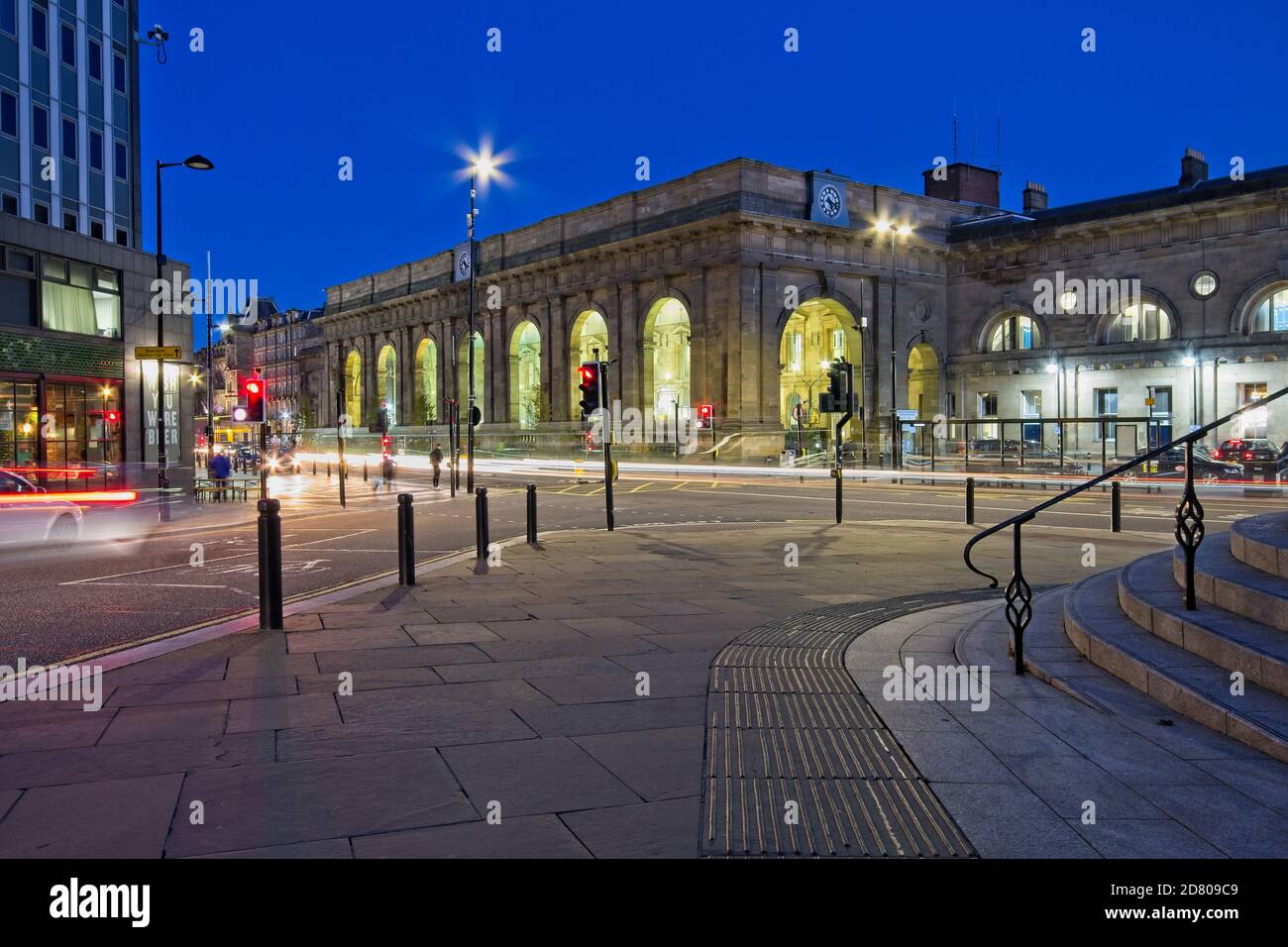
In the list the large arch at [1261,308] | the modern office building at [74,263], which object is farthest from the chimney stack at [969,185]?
the modern office building at [74,263]

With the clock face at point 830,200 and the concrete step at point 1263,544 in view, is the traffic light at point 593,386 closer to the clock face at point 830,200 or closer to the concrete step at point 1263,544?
the concrete step at point 1263,544

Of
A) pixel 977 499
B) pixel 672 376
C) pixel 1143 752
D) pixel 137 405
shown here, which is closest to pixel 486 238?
pixel 672 376

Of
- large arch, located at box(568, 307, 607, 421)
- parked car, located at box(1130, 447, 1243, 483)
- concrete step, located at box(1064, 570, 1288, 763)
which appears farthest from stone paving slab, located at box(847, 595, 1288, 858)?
large arch, located at box(568, 307, 607, 421)

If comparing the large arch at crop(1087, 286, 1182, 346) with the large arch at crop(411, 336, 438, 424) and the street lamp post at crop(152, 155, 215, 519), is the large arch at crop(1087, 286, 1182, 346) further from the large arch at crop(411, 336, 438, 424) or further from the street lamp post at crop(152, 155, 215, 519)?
the large arch at crop(411, 336, 438, 424)

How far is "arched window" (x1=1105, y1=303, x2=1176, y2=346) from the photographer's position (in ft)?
186

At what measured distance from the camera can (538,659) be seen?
25.8 ft

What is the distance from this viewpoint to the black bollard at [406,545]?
11852 millimetres

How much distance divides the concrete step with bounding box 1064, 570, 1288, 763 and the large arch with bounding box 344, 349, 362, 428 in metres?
102

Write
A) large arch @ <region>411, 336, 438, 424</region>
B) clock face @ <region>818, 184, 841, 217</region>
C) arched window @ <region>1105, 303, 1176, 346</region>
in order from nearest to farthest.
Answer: arched window @ <region>1105, 303, 1176, 346</region>
clock face @ <region>818, 184, 841, 217</region>
large arch @ <region>411, 336, 438, 424</region>

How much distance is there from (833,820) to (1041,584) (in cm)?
817

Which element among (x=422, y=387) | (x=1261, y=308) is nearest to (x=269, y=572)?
(x=1261, y=308)

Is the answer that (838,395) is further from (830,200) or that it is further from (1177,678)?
(830,200)

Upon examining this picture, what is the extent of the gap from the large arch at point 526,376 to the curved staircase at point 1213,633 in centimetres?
7408

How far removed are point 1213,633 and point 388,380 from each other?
328 feet
